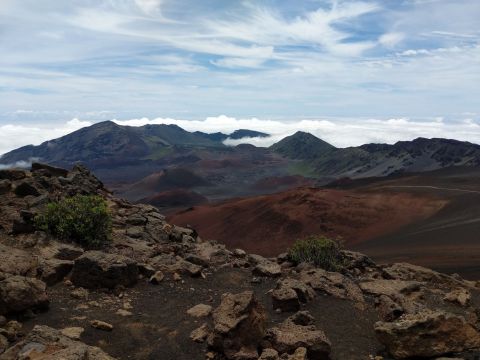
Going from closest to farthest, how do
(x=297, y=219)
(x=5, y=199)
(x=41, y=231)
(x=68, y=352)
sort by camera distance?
1. (x=68, y=352)
2. (x=41, y=231)
3. (x=5, y=199)
4. (x=297, y=219)

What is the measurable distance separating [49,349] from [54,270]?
4472 millimetres

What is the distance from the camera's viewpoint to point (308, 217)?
2101 inches

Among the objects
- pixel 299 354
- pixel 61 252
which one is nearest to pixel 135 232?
pixel 61 252

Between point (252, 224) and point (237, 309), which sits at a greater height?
point (237, 309)

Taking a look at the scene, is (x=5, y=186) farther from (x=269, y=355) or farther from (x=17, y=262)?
(x=269, y=355)

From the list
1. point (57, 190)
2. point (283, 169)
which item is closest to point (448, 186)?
point (57, 190)

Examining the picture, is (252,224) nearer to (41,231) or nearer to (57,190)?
(57,190)

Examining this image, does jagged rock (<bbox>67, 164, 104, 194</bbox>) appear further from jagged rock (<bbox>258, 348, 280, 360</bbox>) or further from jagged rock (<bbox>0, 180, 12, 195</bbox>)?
jagged rock (<bbox>258, 348, 280, 360</bbox>)

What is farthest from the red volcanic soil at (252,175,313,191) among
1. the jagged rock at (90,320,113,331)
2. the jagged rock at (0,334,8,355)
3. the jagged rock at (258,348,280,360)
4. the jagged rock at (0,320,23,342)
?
the jagged rock at (0,334,8,355)

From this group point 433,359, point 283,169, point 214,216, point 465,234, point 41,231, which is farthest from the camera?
point 283,169

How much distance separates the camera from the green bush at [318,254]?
51.7 ft

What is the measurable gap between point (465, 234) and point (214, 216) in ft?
106

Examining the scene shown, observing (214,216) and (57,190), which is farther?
(214,216)

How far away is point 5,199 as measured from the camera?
1652 centimetres
